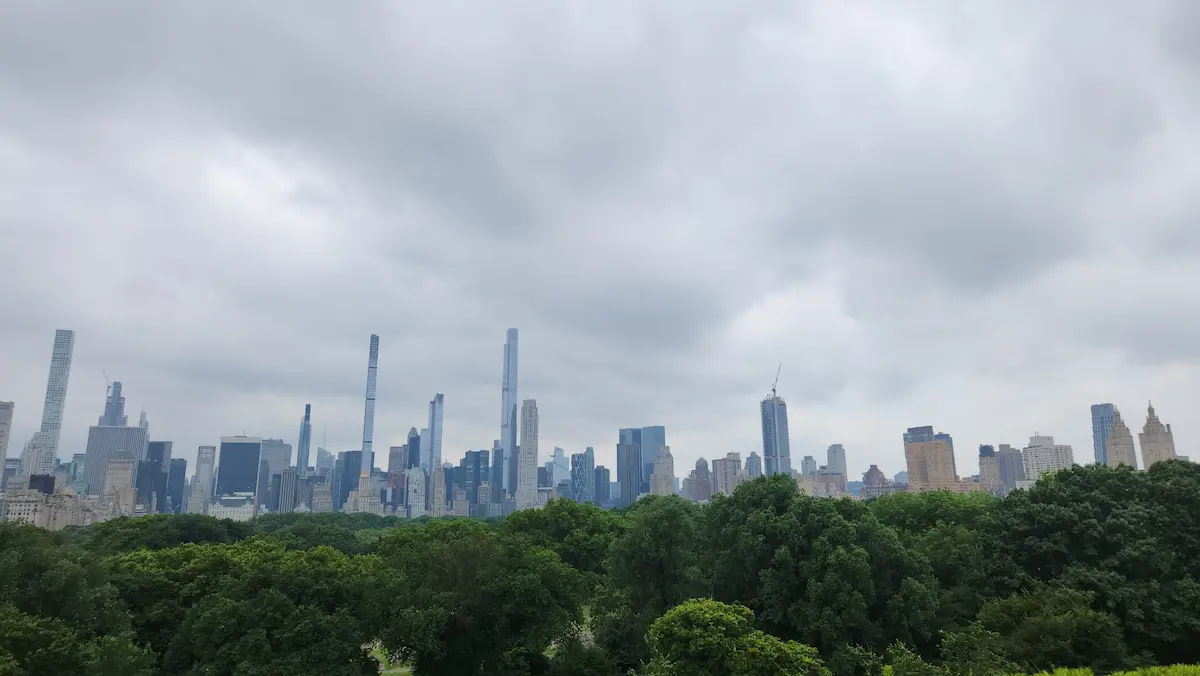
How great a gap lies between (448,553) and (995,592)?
25.3m

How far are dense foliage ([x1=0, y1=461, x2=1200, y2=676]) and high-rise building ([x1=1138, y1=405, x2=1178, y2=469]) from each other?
13557 cm

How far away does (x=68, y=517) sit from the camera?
148m

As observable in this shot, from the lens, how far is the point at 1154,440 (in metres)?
143

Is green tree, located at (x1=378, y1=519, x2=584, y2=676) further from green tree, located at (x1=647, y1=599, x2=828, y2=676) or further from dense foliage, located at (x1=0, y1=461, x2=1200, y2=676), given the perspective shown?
green tree, located at (x1=647, y1=599, x2=828, y2=676)

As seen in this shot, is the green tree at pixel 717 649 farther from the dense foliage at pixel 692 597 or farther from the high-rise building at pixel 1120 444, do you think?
the high-rise building at pixel 1120 444

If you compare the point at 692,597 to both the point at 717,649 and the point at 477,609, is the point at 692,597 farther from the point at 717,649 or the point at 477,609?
the point at 717,649

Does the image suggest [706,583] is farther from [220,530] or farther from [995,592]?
[220,530]

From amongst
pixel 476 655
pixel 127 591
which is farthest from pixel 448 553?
pixel 127 591

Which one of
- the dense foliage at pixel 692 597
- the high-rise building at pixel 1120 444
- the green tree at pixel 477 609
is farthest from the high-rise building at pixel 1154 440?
the green tree at pixel 477 609

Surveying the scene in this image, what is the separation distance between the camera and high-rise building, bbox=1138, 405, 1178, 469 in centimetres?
14025

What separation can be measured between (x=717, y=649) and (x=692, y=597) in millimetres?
9947

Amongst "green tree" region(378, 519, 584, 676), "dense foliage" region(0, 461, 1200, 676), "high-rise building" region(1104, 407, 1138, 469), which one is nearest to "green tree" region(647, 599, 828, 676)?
"dense foliage" region(0, 461, 1200, 676)

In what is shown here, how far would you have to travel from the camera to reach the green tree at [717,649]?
21.6m

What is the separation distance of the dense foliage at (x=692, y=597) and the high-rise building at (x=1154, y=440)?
445 feet
